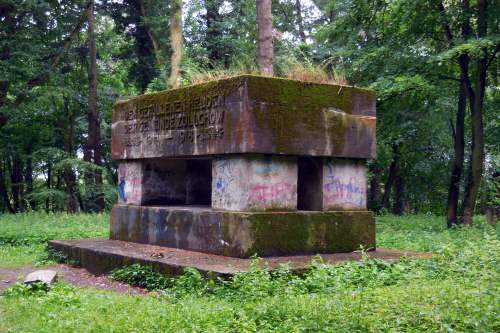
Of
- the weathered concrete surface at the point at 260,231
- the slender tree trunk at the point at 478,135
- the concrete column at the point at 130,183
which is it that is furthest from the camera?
the slender tree trunk at the point at 478,135

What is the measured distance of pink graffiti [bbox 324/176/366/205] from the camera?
9523mm

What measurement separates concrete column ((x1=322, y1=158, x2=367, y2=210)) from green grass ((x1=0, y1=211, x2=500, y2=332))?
57.0 inches

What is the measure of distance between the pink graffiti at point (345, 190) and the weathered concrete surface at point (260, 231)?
0.24 meters

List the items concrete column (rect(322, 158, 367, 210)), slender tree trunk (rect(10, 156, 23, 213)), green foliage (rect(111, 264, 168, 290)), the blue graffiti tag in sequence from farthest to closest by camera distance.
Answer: slender tree trunk (rect(10, 156, 23, 213)) → the blue graffiti tag → concrete column (rect(322, 158, 367, 210)) → green foliage (rect(111, 264, 168, 290))

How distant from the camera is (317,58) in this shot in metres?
21.8

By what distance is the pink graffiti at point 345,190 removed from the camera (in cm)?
952

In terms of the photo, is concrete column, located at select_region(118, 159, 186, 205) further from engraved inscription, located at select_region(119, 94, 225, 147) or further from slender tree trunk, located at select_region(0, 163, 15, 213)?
slender tree trunk, located at select_region(0, 163, 15, 213)

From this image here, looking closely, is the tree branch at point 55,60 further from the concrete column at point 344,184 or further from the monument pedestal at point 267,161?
the concrete column at point 344,184

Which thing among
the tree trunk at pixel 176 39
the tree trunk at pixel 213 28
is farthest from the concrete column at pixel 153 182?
the tree trunk at pixel 213 28

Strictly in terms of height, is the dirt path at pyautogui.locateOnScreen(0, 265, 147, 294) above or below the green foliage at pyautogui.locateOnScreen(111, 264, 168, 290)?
below

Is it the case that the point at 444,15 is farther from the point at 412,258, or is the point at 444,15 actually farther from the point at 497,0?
the point at 412,258

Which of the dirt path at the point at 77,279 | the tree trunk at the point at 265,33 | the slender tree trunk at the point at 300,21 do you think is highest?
the slender tree trunk at the point at 300,21

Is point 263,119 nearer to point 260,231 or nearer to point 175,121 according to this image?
point 260,231

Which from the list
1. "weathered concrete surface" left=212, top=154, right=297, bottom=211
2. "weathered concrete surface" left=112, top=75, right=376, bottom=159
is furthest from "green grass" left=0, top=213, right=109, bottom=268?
"weathered concrete surface" left=212, top=154, right=297, bottom=211
